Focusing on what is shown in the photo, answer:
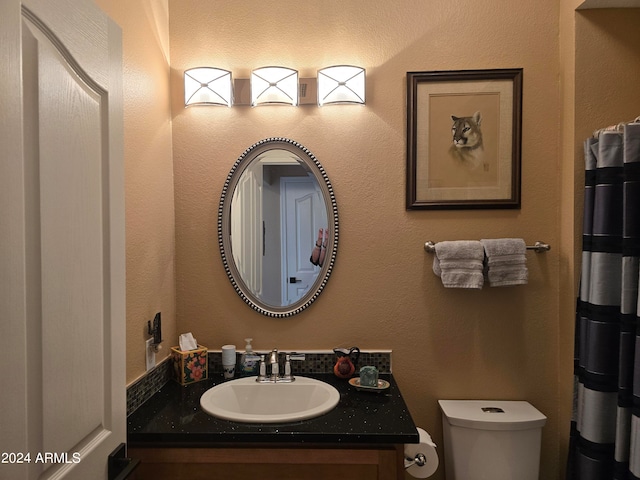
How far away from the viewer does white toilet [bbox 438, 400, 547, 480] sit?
1738mm

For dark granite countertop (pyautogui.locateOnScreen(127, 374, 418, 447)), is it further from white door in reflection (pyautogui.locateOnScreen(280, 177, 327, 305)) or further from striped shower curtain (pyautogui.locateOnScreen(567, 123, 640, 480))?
striped shower curtain (pyautogui.locateOnScreen(567, 123, 640, 480))

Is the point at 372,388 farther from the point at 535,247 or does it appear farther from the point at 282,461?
the point at 535,247

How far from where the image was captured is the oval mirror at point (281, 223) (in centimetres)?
200

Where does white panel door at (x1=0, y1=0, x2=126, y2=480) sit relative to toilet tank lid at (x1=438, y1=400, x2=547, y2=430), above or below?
above

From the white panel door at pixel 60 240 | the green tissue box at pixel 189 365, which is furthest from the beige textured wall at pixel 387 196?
the white panel door at pixel 60 240

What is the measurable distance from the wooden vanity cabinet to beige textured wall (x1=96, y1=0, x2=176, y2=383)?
12.7 inches

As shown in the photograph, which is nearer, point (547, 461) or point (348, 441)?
point (348, 441)

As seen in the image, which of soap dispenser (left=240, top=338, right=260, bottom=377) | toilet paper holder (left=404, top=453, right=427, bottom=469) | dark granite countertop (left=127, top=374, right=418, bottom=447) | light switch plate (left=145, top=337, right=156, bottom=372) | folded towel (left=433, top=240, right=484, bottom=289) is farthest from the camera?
soap dispenser (left=240, top=338, right=260, bottom=377)

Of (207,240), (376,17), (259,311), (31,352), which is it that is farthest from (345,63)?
(31,352)

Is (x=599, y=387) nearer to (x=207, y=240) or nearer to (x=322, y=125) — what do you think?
(x=322, y=125)

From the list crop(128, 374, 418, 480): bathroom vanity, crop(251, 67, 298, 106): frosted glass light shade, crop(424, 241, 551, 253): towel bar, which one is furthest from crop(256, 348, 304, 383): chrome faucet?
crop(251, 67, 298, 106): frosted glass light shade

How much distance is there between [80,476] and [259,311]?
1.05 m

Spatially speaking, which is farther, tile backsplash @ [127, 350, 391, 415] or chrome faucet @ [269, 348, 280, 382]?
tile backsplash @ [127, 350, 391, 415]

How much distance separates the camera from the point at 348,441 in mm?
1406
